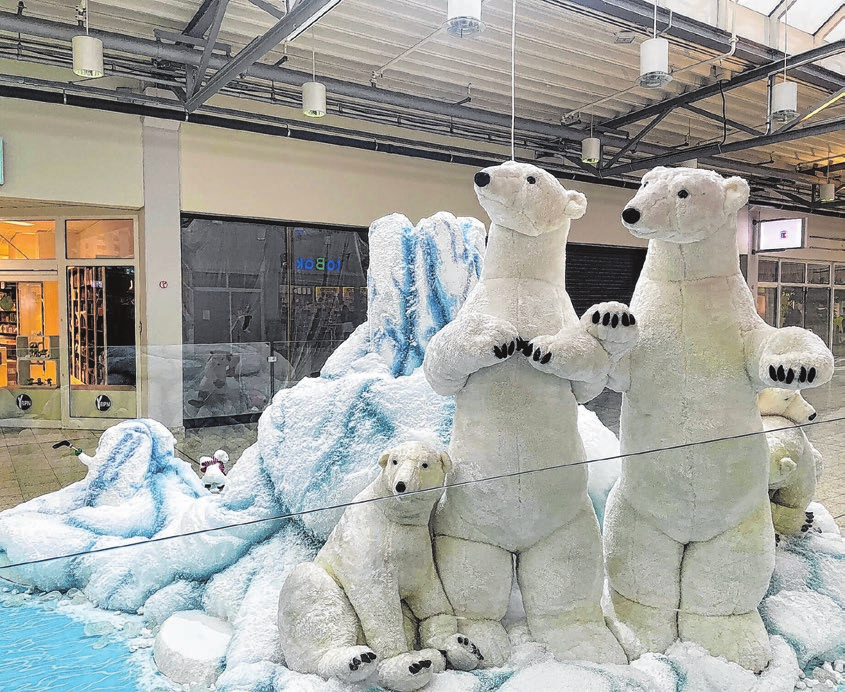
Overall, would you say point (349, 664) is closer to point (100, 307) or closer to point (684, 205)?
point (684, 205)

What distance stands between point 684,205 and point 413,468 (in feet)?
2.73

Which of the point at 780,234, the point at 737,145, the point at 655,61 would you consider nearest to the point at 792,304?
the point at 780,234

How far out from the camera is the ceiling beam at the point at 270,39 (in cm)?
350

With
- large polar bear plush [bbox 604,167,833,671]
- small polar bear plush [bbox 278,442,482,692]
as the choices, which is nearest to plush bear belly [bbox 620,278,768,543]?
large polar bear plush [bbox 604,167,833,671]

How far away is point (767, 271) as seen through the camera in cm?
1096

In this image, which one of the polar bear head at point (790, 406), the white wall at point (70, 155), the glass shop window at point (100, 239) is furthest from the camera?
the glass shop window at point (100, 239)

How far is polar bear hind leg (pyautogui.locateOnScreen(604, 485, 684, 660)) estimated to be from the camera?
1.53m

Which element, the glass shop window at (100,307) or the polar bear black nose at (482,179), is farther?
the glass shop window at (100,307)

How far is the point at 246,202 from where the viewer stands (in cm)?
649

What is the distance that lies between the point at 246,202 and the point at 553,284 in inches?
213

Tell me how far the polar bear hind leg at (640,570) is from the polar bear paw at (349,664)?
2.07 ft

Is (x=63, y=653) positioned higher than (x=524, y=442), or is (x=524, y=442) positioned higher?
(x=524, y=442)

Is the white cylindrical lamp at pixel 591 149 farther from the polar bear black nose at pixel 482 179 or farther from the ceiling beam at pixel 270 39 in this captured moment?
the polar bear black nose at pixel 482 179

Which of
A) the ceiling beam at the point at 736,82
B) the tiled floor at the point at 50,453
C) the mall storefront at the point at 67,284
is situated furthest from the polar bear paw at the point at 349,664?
the mall storefront at the point at 67,284
